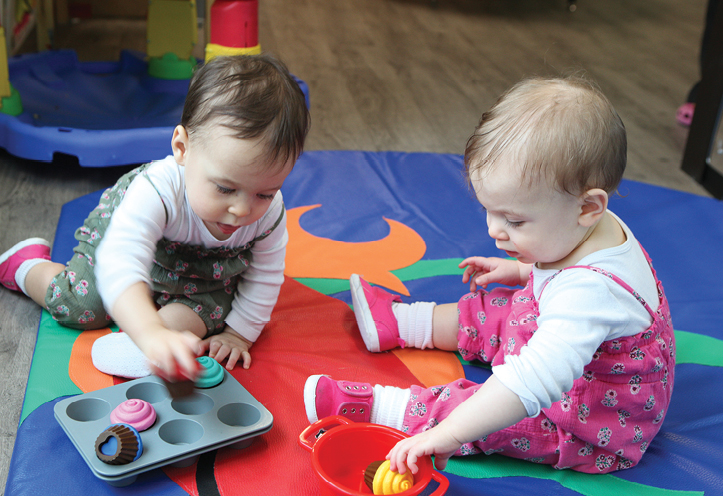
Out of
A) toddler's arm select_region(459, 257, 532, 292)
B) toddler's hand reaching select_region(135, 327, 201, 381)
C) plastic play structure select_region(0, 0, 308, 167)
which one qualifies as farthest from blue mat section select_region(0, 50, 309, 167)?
toddler's hand reaching select_region(135, 327, 201, 381)

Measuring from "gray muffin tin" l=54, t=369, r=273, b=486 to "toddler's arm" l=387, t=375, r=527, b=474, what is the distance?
19 cm

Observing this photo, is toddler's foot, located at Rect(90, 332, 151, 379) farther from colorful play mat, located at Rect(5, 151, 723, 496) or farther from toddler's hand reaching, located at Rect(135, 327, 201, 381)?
toddler's hand reaching, located at Rect(135, 327, 201, 381)

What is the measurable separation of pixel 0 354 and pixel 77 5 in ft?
7.70

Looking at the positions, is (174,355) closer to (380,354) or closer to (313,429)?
(313,429)

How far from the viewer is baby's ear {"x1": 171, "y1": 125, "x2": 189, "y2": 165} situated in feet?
2.67

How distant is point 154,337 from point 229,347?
0.28 m

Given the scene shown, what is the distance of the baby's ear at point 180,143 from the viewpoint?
0.81 metres

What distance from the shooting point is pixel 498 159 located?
71 centimetres

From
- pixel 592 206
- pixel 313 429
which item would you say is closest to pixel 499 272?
→ pixel 592 206

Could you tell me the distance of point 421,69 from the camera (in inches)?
107

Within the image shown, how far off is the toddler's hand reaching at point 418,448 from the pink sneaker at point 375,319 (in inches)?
12.3

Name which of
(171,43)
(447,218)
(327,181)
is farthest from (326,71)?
(447,218)

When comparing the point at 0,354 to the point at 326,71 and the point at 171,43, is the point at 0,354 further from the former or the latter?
the point at 326,71

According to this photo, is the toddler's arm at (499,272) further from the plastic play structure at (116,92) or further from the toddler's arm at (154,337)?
the plastic play structure at (116,92)
